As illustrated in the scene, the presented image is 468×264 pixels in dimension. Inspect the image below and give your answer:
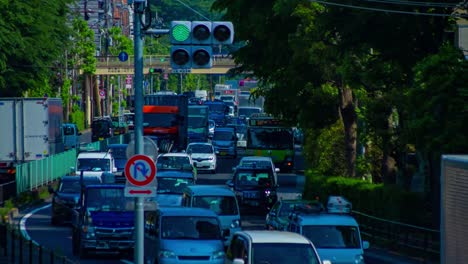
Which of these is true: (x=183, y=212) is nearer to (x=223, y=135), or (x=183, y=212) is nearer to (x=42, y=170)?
(x=42, y=170)

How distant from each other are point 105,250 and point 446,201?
13435 millimetres

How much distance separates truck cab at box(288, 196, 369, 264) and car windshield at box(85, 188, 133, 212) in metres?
5.83

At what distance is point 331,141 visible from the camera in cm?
4884

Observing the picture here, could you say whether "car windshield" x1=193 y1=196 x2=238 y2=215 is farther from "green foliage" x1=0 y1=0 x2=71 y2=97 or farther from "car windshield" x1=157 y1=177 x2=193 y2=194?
"green foliage" x1=0 y1=0 x2=71 y2=97

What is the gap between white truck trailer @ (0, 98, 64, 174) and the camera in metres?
49.9

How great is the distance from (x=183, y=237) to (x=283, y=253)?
19.2 feet

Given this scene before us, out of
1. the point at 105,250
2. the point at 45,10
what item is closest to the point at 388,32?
the point at 105,250

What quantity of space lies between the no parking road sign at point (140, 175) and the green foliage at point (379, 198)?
15203mm

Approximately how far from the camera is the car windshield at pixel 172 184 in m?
38.2

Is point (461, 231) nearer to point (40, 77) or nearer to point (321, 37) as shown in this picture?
point (321, 37)

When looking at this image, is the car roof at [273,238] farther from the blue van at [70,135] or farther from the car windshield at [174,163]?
the blue van at [70,135]

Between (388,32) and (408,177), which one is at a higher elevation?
(388,32)

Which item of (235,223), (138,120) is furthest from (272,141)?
(138,120)

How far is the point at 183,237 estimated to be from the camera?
80.9ft
